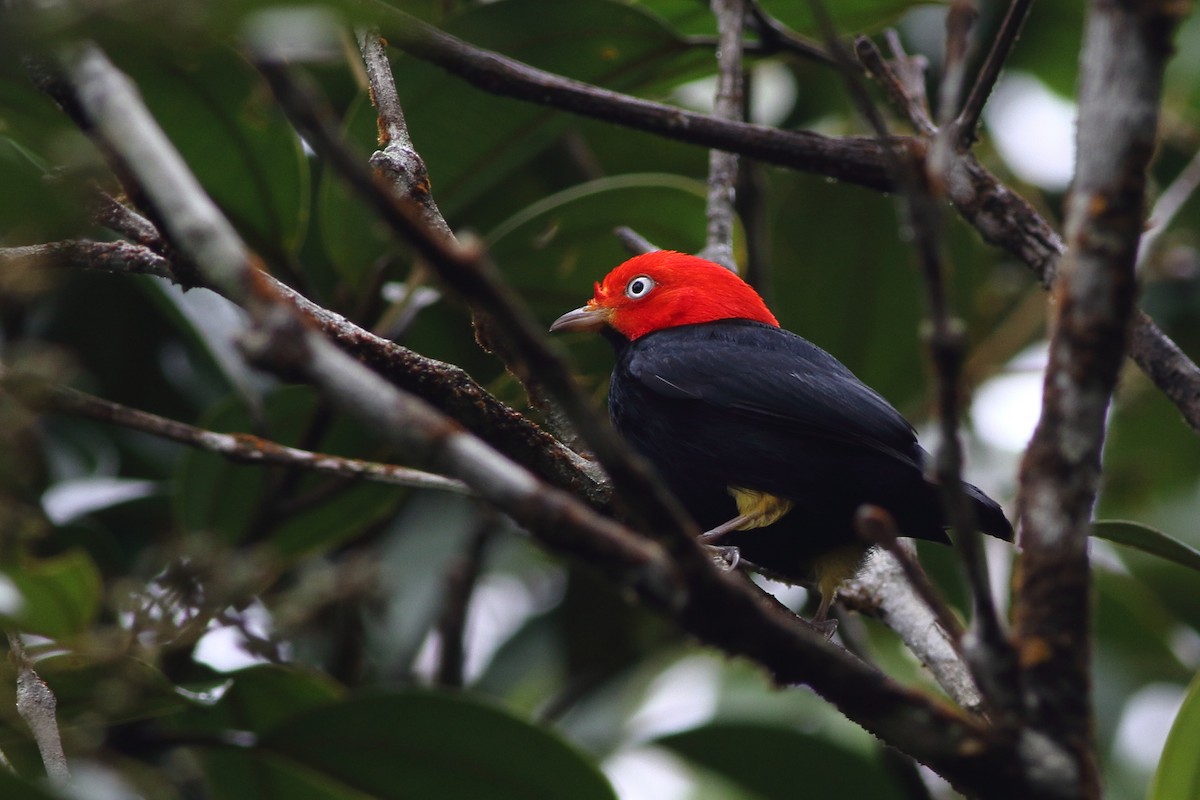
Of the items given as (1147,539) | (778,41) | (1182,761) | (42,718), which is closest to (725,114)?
(778,41)

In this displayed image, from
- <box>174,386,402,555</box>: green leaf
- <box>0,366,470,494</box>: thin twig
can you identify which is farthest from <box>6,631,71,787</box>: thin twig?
<box>174,386,402,555</box>: green leaf

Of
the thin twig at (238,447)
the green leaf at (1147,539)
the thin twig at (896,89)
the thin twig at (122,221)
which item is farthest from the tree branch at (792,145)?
the thin twig at (238,447)

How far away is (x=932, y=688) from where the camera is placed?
14.2 ft

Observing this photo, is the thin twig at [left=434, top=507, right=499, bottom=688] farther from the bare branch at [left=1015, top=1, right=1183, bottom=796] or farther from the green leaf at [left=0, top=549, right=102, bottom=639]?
the bare branch at [left=1015, top=1, right=1183, bottom=796]

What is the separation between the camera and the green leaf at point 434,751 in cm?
305

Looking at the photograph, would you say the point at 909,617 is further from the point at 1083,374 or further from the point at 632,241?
the point at 1083,374

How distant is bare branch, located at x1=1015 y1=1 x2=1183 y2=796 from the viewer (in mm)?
1374

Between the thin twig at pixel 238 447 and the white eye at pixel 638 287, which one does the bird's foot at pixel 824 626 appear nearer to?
the thin twig at pixel 238 447

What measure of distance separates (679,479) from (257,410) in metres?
1.24

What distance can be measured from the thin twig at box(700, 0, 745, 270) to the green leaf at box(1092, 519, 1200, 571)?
1.32 meters

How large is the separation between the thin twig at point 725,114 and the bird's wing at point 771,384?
26cm

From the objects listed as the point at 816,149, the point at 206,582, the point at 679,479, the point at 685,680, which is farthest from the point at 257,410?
the point at 685,680

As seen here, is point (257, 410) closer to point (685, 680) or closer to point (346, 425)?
point (346, 425)

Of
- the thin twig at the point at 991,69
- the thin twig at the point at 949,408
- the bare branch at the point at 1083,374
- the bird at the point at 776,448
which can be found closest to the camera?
the thin twig at the point at 949,408
